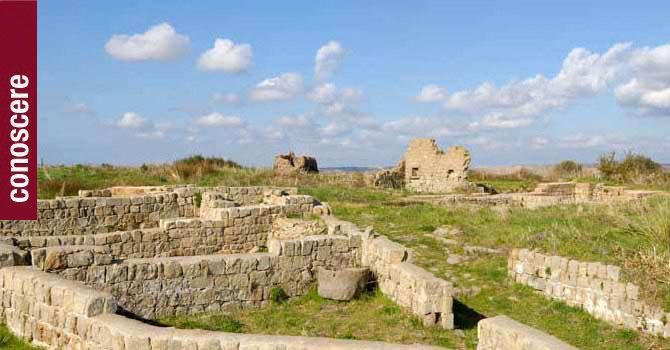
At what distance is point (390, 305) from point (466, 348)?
74.3 inches

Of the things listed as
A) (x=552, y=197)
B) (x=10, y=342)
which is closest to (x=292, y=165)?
(x=552, y=197)

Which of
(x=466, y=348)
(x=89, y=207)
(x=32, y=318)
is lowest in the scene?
(x=466, y=348)

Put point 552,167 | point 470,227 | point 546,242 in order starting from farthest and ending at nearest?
point 552,167
point 470,227
point 546,242

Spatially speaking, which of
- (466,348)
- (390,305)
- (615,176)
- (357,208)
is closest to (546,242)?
(390,305)

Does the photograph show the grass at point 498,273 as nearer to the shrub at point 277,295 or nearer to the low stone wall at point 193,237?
the shrub at point 277,295

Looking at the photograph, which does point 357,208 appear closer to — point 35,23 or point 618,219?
point 618,219

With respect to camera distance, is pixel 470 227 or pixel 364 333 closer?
pixel 364 333

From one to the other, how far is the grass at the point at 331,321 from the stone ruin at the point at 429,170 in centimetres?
2029

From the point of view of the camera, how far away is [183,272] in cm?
902

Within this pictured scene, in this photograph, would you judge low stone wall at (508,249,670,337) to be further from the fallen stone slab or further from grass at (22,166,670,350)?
the fallen stone slab

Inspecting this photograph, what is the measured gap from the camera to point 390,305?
939 centimetres

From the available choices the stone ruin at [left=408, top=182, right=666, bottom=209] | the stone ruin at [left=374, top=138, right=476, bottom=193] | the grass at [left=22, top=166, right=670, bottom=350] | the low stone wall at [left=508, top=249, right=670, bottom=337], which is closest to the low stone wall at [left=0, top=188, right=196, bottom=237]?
the grass at [left=22, top=166, right=670, bottom=350]

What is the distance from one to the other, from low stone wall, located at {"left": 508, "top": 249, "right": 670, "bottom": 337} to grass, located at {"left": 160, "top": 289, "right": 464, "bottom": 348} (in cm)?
247

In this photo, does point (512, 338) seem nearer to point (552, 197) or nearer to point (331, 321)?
point (331, 321)
